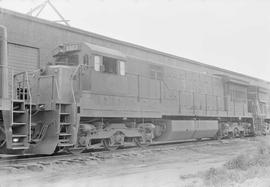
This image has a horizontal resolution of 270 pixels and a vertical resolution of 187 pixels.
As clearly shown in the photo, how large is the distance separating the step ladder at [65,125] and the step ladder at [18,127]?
947mm

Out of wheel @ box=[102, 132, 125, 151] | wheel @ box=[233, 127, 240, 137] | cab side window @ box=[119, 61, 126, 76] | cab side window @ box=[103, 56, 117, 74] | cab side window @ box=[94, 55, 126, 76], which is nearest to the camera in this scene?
cab side window @ box=[94, 55, 126, 76]

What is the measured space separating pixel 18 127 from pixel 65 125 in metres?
1.32

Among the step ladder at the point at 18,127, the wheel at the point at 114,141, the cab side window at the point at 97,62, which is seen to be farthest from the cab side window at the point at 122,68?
the step ladder at the point at 18,127

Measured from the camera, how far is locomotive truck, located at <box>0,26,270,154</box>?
8922 millimetres

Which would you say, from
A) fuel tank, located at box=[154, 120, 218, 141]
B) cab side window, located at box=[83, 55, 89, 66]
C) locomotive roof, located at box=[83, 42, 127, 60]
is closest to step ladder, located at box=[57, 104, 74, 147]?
cab side window, located at box=[83, 55, 89, 66]

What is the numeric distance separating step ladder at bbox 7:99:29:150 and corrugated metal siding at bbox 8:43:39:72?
17.2 ft

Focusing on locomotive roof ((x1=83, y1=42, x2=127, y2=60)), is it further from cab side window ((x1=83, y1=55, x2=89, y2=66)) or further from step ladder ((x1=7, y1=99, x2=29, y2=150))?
step ladder ((x1=7, y1=99, x2=29, y2=150))

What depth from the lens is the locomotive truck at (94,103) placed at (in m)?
8.92

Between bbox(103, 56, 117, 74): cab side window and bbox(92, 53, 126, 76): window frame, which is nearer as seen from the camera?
bbox(92, 53, 126, 76): window frame

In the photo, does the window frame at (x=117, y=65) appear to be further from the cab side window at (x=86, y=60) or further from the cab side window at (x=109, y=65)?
the cab side window at (x=86, y=60)

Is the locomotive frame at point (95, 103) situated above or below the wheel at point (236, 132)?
above

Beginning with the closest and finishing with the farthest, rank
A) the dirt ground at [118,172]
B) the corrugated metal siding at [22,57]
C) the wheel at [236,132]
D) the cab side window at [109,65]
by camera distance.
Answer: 1. the dirt ground at [118,172]
2. the cab side window at [109,65]
3. the corrugated metal siding at [22,57]
4. the wheel at [236,132]

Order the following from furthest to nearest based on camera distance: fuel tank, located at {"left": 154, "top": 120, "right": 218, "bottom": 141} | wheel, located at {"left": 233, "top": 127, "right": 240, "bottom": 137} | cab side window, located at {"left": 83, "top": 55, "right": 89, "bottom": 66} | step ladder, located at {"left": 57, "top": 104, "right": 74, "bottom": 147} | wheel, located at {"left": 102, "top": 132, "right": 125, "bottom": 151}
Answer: wheel, located at {"left": 233, "top": 127, "right": 240, "bottom": 137}
fuel tank, located at {"left": 154, "top": 120, "right": 218, "bottom": 141}
wheel, located at {"left": 102, "top": 132, "right": 125, "bottom": 151}
cab side window, located at {"left": 83, "top": 55, "right": 89, "bottom": 66}
step ladder, located at {"left": 57, "top": 104, "right": 74, "bottom": 147}

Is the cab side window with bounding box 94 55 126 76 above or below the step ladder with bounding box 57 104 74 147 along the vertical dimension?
above
